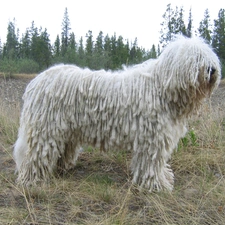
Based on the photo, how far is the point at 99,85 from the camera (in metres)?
3.27

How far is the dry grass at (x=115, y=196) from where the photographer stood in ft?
8.64

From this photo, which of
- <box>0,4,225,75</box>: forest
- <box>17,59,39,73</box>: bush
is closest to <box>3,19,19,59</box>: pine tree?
<box>0,4,225,75</box>: forest

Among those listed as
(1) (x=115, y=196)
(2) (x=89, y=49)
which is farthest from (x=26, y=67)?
(1) (x=115, y=196)

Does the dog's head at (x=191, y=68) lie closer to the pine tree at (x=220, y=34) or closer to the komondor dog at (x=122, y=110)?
the komondor dog at (x=122, y=110)

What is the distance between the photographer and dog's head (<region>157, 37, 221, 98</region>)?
9.62ft

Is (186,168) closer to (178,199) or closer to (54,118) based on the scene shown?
(178,199)

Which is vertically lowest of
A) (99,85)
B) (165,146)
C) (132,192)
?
(132,192)

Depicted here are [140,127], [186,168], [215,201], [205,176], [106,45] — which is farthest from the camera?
[106,45]

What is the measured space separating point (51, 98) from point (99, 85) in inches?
19.7

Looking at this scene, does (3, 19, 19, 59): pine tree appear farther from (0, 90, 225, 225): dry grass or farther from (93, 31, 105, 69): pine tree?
(0, 90, 225, 225): dry grass

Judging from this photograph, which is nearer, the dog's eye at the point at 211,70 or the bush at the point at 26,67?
the dog's eye at the point at 211,70

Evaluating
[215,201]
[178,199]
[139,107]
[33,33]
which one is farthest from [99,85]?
[33,33]

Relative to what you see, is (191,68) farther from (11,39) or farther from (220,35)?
(11,39)

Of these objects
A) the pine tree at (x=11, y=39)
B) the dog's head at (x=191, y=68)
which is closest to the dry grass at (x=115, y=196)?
the dog's head at (x=191, y=68)
